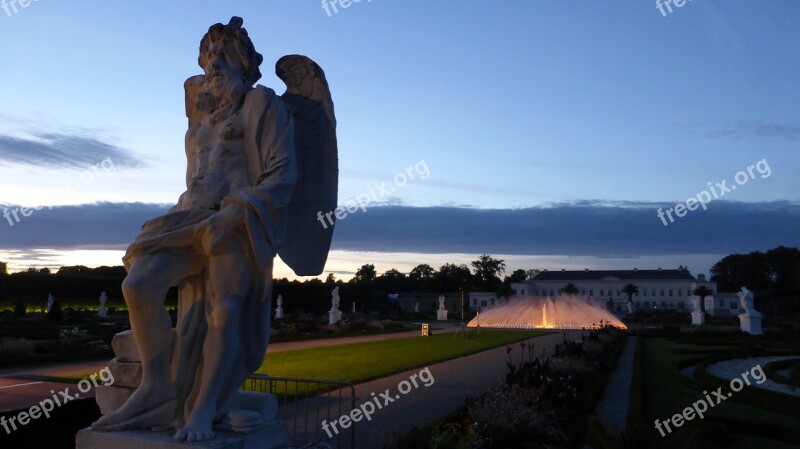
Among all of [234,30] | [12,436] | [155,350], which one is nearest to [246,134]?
[234,30]

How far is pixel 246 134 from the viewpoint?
4.53 meters

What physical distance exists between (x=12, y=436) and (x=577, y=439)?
Result: 263 inches

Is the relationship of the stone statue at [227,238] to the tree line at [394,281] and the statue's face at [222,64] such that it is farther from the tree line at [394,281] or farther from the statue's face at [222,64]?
the tree line at [394,281]

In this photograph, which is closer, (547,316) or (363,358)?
(363,358)

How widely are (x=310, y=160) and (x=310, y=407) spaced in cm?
640

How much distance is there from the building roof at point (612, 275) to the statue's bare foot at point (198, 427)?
11120cm

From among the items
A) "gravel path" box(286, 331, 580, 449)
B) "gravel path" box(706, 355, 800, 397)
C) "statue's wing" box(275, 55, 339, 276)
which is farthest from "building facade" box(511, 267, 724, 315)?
"statue's wing" box(275, 55, 339, 276)

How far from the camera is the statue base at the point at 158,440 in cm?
369

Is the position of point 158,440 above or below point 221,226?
below

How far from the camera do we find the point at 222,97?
15.3 feet

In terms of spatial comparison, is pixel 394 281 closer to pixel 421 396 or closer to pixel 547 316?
pixel 547 316

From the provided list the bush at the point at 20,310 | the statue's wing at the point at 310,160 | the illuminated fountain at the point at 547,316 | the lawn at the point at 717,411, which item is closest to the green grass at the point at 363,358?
the lawn at the point at 717,411

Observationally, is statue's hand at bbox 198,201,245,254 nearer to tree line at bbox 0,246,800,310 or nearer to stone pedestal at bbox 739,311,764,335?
stone pedestal at bbox 739,311,764,335

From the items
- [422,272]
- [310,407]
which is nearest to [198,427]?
[310,407]
